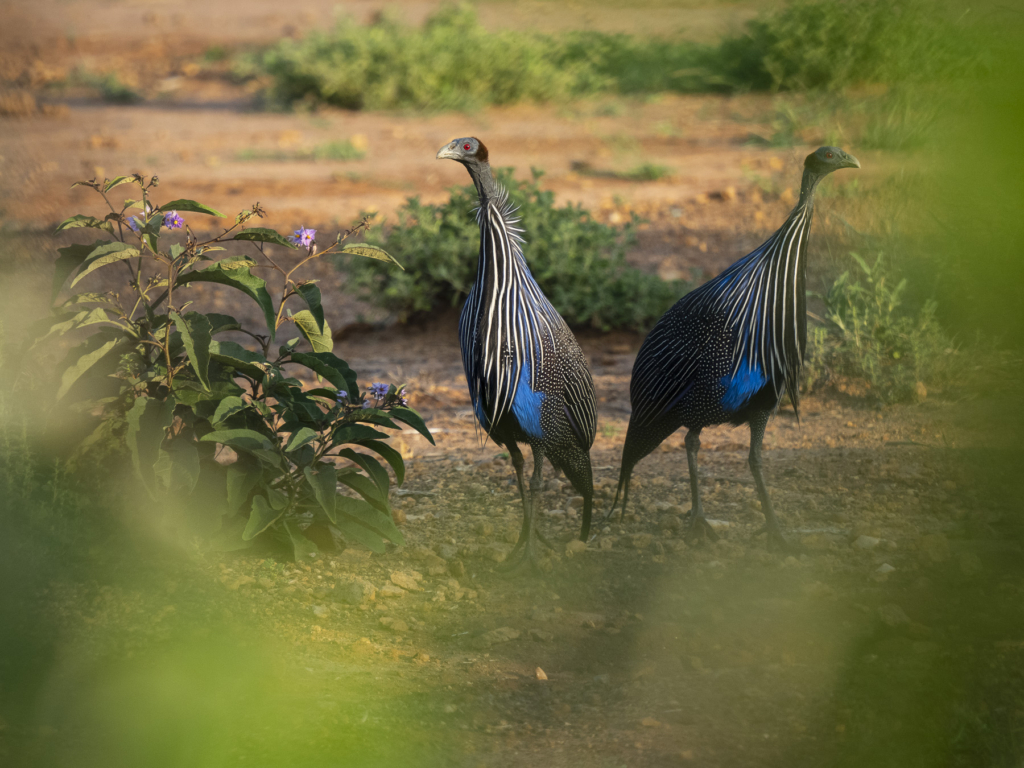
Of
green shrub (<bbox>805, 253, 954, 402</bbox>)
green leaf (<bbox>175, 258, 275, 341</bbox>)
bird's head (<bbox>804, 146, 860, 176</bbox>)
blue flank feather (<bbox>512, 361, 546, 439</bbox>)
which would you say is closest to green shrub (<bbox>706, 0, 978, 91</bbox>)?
bird's head (<bbox>804, 146, 860, 176</bbox>)

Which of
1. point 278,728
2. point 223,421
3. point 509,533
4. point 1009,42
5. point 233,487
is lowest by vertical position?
point 509,533

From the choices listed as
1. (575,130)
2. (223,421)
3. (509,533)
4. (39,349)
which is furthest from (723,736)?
(575,130)

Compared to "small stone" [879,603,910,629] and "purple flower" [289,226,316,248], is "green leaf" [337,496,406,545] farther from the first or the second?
"small stone" [879,603,910,629]

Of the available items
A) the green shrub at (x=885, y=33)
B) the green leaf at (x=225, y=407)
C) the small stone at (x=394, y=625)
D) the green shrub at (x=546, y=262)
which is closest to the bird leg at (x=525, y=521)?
the small stone at (x=394, y=625)

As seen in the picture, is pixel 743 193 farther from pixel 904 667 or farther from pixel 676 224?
pixel 904 667

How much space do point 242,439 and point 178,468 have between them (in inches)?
8.6

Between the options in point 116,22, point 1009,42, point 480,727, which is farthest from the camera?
point 116,22

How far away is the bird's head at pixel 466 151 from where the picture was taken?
335cm

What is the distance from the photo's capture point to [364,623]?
10.6 ft

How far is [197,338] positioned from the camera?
309cm

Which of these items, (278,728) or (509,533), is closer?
(278,728)

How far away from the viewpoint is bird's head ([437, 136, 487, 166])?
335 cm

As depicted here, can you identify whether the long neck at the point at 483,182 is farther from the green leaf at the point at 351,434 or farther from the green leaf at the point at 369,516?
the green leaf at the point at 369,516

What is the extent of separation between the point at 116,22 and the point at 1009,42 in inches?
839
